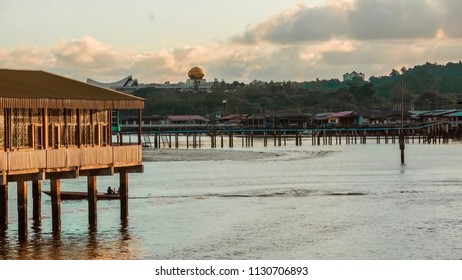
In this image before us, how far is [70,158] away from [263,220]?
1696 centimetres

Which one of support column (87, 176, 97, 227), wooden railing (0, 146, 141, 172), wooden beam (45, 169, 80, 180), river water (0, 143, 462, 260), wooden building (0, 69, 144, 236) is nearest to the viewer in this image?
wooden railing (0, 146, 141, 172)

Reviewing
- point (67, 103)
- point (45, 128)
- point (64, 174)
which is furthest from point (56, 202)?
point (67, 103)

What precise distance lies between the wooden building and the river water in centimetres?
294

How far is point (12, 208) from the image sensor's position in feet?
244

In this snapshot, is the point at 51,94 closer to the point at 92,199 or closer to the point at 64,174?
the point at 64,174

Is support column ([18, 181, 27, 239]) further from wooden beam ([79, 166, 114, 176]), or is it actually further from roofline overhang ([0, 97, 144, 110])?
roofline overhang ([0, 97, 144, 110])

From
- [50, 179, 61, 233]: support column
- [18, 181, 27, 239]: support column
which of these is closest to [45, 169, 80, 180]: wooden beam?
[50, 179, 61, 233]: support column

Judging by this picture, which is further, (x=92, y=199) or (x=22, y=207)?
(x=92, y=199)

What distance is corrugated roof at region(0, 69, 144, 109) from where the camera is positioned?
173 feet

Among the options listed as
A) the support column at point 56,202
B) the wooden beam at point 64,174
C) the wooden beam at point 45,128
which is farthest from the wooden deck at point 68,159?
the support column at point 56,202

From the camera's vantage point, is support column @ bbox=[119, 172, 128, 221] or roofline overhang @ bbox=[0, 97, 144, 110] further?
support column @ bbox=[119, 172, 128, 221]

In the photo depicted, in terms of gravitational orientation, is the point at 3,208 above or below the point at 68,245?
above

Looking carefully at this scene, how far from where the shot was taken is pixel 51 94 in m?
55.4
